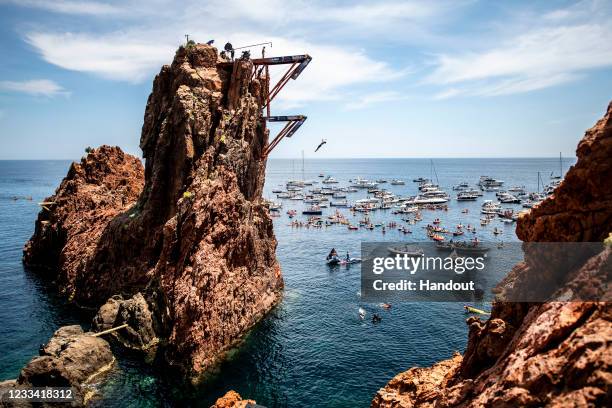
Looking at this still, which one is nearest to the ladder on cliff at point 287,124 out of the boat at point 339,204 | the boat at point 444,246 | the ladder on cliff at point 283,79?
the ladder on cliff at point 283,79

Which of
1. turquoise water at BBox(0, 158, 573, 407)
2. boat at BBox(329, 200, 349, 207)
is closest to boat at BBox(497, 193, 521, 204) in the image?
boat at BBox(329, 200, 349, 207)

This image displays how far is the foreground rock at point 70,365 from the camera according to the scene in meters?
34.3

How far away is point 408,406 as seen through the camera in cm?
2048

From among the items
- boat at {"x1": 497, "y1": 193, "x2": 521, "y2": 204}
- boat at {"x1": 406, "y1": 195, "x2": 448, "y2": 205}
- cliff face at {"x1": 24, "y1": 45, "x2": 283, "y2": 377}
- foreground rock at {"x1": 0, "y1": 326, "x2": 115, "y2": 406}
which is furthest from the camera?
boat at {"x1": 497, "y1": 193, "x2": 521, "y2": 204}

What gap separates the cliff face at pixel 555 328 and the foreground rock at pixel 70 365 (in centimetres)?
2890

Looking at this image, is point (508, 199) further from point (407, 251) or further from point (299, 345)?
point (299, 345)

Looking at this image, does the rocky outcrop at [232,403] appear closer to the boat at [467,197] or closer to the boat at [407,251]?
the boat at [407,251]

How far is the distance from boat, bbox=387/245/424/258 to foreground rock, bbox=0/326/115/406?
56008 millimetres

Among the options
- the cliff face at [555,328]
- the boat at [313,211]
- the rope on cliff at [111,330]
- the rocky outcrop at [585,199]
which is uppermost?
the rocky outcrop at [585,199]

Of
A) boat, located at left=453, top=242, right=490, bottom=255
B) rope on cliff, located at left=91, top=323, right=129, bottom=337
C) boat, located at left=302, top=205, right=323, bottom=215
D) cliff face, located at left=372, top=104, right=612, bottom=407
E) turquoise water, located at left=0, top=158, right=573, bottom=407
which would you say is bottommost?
turquoise water, located at left=0, top=158, right=573, bottom=407

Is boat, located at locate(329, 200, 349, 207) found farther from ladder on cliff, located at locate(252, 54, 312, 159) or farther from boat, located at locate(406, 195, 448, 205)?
ladder on cliff, located at locate(252, 54, 312, 159)

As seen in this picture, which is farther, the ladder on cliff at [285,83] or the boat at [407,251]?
the boat at [407,251]

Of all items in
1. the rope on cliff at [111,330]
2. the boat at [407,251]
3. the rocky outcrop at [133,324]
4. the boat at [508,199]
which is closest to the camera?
the rope on cliff at [111,330]

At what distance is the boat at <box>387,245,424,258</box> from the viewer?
8162cm
